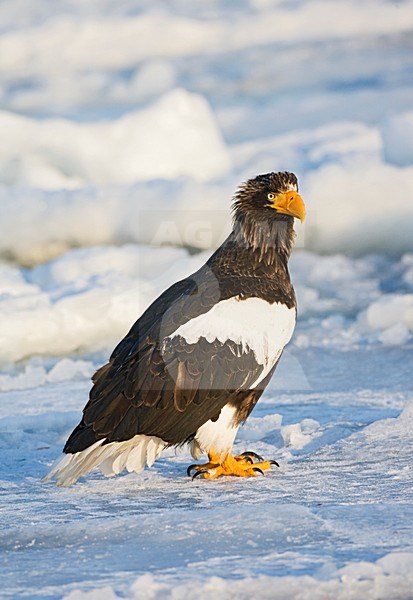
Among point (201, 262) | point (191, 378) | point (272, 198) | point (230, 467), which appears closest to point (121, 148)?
point (201, 262)

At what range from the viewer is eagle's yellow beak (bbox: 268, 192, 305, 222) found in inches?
179

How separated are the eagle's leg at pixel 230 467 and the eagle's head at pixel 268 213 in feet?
2.74

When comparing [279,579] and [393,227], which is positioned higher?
[393,227]

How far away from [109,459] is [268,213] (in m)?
1.31

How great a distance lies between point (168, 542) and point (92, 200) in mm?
6620

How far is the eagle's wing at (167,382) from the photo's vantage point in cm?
394

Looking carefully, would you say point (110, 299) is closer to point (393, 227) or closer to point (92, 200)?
point (92, 200)

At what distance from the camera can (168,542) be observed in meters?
3.22

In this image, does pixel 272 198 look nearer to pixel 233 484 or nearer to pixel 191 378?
pixel 191 378

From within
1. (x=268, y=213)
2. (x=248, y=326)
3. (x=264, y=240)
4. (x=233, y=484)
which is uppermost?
(x=268, y=213)

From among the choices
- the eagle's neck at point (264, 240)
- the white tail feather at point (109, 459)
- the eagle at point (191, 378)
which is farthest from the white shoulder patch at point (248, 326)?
the white tail feather at point (109, 459)

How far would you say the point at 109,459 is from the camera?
4012 millimetres

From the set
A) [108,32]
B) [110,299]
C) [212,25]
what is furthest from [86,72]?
[110,299]

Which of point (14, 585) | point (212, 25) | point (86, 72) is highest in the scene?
point (212, 25)
